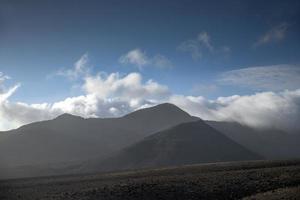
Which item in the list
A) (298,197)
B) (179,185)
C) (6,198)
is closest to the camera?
(298,197)

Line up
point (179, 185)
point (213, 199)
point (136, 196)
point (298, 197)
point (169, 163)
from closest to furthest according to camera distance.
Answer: point (298, 197) < point (213, 199) < point (136, 196) < point (179, 185) < point (169, 163)

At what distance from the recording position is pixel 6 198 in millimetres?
54250

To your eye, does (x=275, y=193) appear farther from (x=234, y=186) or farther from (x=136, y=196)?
(x=136, y=196)

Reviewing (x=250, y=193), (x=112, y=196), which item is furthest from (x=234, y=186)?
(x=112, y=196)

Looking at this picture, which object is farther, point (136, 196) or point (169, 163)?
point (169, 163)

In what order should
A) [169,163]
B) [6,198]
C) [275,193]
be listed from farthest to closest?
[169,163]
[6,198]
[275,193]

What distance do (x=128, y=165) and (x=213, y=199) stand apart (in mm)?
157265

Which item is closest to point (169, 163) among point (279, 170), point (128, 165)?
point (128, 165)

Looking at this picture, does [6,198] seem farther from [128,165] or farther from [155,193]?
[128,165]

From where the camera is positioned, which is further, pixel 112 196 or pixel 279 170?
pixel 279 170

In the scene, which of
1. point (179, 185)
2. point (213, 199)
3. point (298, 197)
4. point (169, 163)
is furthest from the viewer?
point (169, 163)

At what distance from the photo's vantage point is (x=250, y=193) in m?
43.9

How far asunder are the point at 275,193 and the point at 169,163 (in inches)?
6215

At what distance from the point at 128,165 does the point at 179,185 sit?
150 meters
